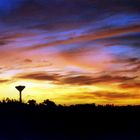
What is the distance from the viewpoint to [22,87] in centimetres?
2720

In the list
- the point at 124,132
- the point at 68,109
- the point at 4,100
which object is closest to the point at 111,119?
the point at 124,132

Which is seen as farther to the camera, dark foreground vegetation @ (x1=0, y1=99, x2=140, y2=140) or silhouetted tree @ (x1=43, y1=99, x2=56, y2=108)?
silhouetted tree @ (x1=43, y1=99, x2=56, y2=108)

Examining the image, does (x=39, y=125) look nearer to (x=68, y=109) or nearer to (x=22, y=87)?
Result: (x=68, y=109)

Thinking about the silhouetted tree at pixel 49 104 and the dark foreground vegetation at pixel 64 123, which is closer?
the dark foreground vegetation at pixel 64 123

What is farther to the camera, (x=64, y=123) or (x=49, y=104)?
(x=49, y=104)

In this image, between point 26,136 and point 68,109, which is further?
point 68,109

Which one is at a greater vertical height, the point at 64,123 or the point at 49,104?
the point at 49,104

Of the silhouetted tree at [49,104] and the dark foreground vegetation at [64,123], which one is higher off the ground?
the silhouetted tree at [49,104]

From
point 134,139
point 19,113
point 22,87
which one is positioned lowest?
point 134,139

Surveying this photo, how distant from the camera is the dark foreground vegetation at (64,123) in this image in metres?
21.6

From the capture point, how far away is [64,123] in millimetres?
22453

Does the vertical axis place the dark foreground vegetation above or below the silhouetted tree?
below

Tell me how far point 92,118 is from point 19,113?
13.5ft

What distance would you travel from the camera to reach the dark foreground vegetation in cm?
2158
